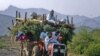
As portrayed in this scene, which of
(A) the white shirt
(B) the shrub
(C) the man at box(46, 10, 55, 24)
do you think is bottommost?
(B) the shrub

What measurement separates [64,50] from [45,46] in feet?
3.22

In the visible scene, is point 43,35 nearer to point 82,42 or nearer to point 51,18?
point 51,18

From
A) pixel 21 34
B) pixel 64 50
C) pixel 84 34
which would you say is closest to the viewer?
pixel 64 50

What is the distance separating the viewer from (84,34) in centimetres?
2848

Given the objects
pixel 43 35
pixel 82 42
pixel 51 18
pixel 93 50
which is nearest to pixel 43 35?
pixel 43 35

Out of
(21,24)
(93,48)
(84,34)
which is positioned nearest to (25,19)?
(21,24)

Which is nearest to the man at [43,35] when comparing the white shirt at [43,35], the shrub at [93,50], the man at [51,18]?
the white shirt at [43,35]

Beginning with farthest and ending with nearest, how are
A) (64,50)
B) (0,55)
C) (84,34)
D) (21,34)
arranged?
1. (84,34)
2. (0,55)
3. (21,34)
4. (64,50)

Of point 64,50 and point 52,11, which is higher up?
point 52,11

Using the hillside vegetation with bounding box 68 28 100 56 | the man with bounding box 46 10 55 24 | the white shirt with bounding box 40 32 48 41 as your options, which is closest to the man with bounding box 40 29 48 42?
the white shirt with bounding box 40 32 48 41

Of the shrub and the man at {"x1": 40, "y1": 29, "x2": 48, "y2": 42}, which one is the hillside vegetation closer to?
the shrub

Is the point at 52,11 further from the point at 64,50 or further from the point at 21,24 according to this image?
the point at 64,50

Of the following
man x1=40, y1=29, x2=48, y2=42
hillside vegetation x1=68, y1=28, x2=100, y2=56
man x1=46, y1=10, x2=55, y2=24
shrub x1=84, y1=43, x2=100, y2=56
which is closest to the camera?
man x1=40, y1=29, x2=48, y2=42

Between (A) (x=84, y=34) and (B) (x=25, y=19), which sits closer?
(B) (x=25, y=19)
